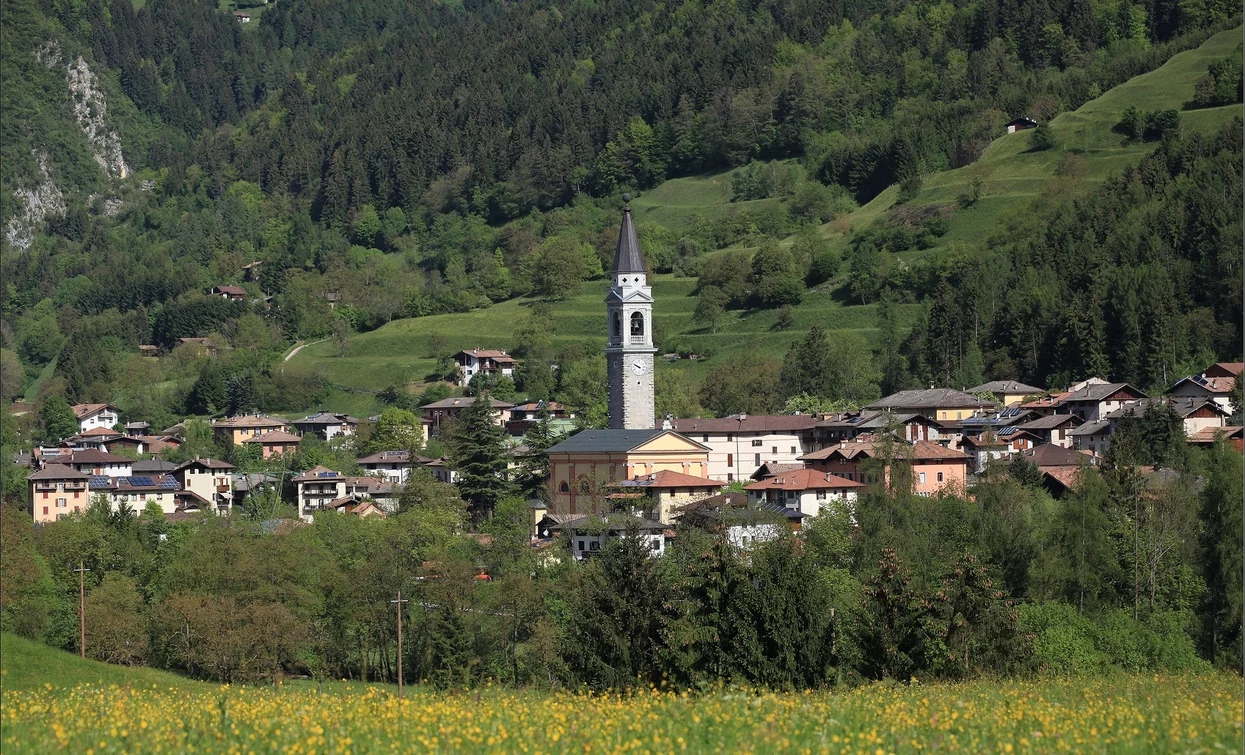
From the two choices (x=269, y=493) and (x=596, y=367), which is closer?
(x=269, y=493)

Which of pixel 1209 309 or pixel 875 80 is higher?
pixel 875 80

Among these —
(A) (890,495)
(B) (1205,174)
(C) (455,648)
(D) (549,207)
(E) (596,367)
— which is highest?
(D) (549,207)

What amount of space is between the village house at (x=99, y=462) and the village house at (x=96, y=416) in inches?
1004

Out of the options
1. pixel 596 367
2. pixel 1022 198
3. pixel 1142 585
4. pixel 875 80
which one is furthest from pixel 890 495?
pixel 875 80

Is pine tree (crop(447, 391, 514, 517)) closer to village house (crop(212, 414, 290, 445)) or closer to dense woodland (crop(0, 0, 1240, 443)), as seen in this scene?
dense woodland (crop(0, 0, 1240, 443))

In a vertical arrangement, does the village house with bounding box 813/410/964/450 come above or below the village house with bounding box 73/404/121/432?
below

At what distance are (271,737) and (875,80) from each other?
6735 inches

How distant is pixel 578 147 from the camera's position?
195 meters

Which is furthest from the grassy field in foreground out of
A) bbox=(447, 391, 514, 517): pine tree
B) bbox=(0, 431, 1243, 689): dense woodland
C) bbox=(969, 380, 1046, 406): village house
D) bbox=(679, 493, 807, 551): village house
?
bbox=(969, 380, 1046, 406): village house

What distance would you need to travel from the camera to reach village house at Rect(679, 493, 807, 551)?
2227 inches

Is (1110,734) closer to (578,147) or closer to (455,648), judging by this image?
(455,648)

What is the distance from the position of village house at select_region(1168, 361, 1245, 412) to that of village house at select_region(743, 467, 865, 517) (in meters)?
20.3

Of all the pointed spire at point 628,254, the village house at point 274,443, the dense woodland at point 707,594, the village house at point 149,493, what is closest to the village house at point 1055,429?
the dense woodland at point 707,594

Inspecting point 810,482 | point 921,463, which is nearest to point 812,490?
point 810,482
